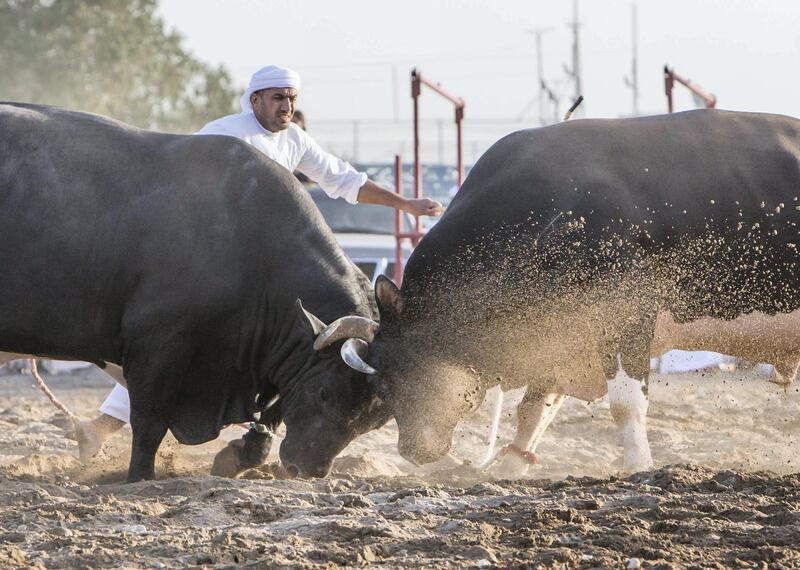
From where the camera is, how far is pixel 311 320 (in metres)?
6.48

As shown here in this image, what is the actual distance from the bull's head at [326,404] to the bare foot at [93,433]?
124 centimetres

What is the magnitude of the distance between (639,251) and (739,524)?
234 centimetres

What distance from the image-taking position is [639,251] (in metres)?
6.88

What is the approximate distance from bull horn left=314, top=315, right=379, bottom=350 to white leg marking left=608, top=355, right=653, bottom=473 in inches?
48.4

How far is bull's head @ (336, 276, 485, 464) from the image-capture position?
6.59 metres

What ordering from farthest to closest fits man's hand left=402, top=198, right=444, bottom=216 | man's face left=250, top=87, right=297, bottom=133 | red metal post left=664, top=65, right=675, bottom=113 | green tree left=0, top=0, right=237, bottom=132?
1. green tree left=0, top=0, right=237, bottom=132
2. red metal post left=664, top=65, right=675, bottom=113
3. man's hand left=402, top=198, right=444, bottom=216
4. man's face left=250, top=87, right=297, bottom=133

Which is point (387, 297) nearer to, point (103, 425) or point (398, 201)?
point (398, 201)

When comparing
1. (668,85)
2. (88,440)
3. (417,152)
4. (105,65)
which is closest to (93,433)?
(88,440)

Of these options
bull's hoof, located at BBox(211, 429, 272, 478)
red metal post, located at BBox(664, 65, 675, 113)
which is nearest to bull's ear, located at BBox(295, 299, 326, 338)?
bull's hoof, located at BBox(211, 429, 272, 478)

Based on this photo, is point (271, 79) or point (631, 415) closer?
point (631, 415)

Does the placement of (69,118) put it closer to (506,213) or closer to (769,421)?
(506,213)

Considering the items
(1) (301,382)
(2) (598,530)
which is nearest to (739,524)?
(2) (598,530)

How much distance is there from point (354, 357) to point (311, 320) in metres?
0.27

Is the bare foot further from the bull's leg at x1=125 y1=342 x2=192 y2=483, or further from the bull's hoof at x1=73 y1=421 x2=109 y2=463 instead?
the bull's leg at x1=125 y1=342 x2=192 y2=483
